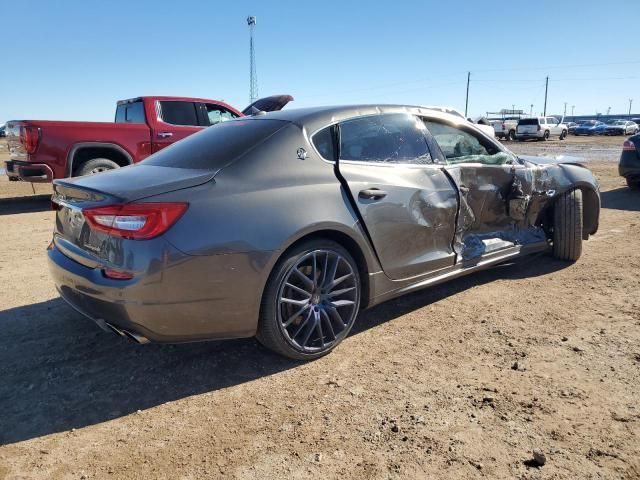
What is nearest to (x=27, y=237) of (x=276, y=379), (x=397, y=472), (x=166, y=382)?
(x=166, y=382)

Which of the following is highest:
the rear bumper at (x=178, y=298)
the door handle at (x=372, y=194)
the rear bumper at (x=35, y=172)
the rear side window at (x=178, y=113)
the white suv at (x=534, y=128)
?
the white suv at (x=534, y=128)

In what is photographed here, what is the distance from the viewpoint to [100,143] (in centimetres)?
816

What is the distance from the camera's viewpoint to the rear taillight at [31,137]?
774 centimetres

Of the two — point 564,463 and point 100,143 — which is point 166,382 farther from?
point 100,143

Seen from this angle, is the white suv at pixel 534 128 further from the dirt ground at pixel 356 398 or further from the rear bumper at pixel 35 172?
the dirt ground at pixel 356 398

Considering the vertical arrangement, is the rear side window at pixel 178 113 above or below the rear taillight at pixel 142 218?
above

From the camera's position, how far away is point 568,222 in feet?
15.9

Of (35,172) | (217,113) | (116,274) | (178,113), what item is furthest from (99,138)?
(116,274)

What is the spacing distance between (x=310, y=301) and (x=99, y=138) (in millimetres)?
6558

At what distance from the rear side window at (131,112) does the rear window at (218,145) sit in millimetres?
6022

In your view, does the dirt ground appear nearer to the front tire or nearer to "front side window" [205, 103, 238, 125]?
the front tire

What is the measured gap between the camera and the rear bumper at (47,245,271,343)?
2521 mm

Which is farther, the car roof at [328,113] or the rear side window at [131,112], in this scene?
the rear side window at [131,112]

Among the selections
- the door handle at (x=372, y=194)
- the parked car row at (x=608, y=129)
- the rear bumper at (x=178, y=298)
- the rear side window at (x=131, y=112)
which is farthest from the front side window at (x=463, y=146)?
the parked car row at (x=608, y=129)
